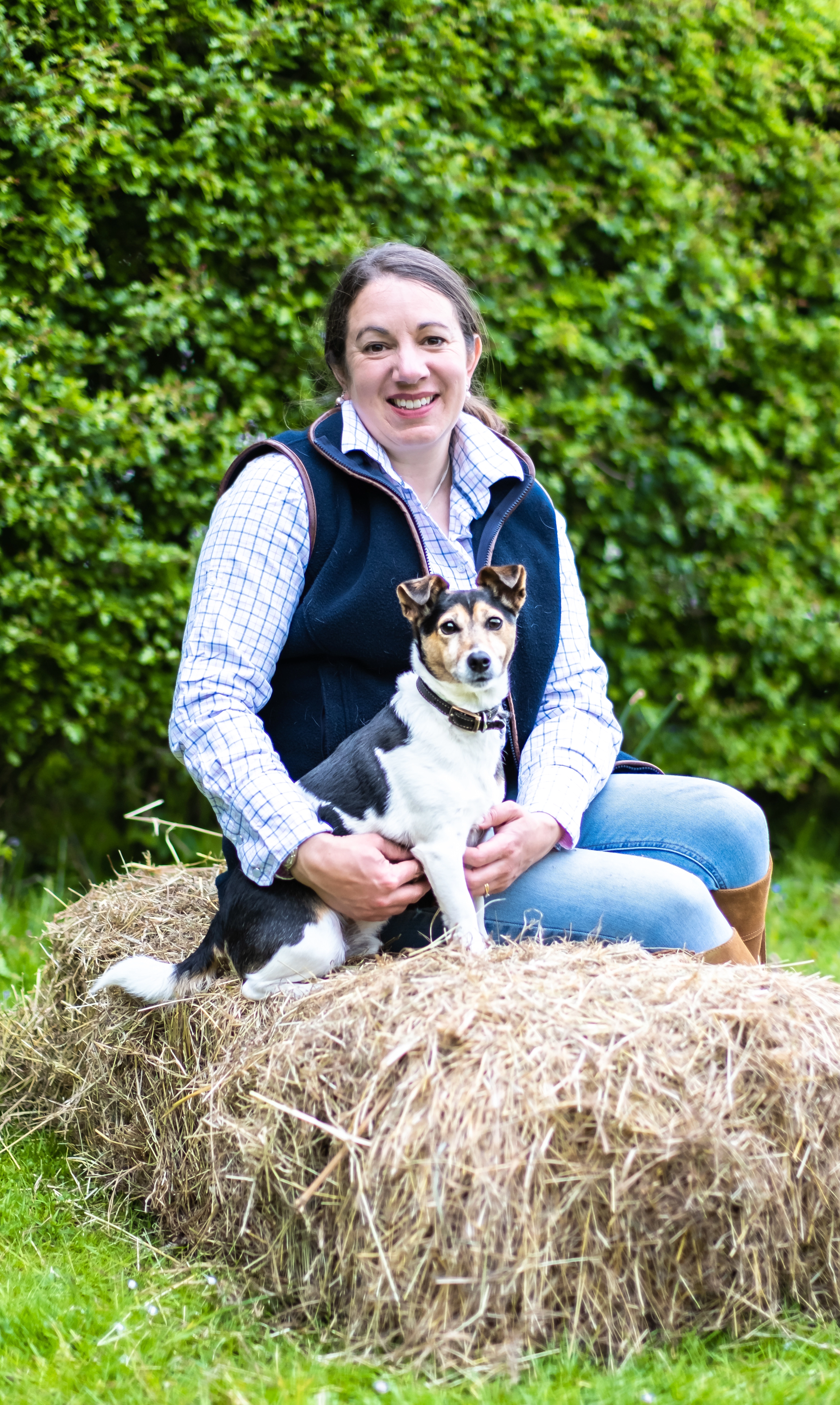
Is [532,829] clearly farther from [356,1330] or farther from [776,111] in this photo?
[776,111]

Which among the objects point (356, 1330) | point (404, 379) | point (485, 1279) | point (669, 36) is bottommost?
point (356, 1330)

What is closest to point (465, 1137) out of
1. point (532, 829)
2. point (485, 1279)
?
point (485, 1279)

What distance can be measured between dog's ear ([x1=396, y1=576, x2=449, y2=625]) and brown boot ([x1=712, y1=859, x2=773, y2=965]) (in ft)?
3.38

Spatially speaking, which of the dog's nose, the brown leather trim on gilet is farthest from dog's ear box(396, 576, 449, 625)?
the brown leather trim on gilet

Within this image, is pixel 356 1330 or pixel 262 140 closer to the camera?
pixel 356 1330

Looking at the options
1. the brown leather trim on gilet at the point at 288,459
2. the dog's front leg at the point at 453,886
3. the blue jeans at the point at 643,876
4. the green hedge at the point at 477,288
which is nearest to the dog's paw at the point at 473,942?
the dog's front leg at the point at 453,886

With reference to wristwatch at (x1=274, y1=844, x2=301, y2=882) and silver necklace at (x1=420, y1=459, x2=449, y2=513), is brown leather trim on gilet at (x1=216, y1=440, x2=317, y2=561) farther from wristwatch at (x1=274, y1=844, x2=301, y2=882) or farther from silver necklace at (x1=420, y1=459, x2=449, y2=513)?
wristwatch at (x1=274, y1=844, x2=301, y2=882)

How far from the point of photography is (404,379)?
3021mm

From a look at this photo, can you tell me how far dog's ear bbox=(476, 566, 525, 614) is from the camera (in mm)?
2848

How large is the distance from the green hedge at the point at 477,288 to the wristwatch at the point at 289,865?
172 cm

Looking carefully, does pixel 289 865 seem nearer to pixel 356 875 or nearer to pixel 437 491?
pixel 356 875

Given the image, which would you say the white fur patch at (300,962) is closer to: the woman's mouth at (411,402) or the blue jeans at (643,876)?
the blue jeans at (643,876)

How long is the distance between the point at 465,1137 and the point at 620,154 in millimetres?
4118

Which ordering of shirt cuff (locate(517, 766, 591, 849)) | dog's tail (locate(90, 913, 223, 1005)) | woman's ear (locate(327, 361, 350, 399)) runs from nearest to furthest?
dog's tail (locate(90, 913, 223, 1005)) → shirt cuff (locate(517, 766, 591, 849)) → woman's ear (locate(327, 361, 350, 399))
